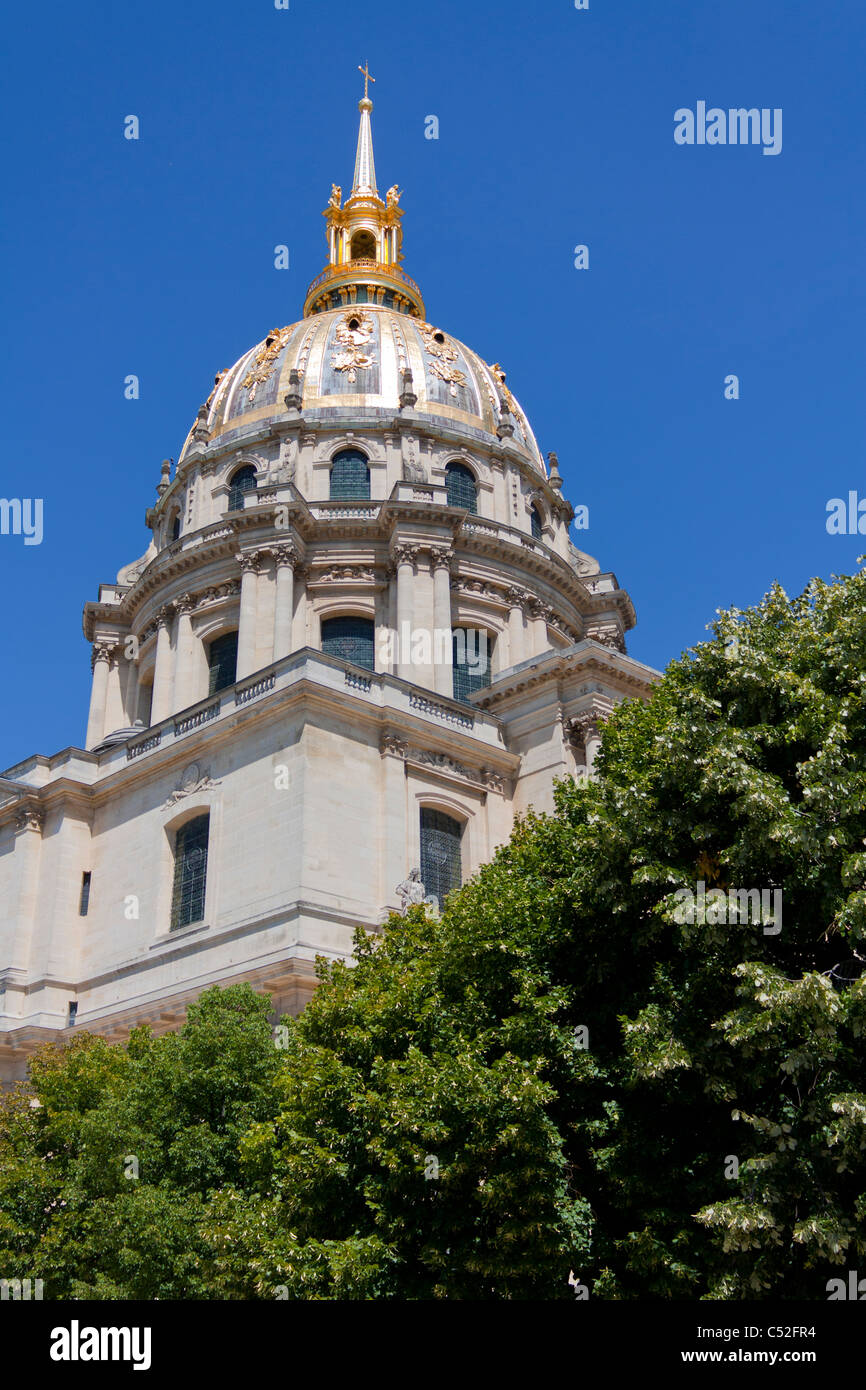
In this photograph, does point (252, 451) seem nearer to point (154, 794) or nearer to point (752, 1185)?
point (154, 794)

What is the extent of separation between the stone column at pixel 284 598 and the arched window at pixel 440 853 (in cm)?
1372

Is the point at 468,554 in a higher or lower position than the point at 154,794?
higher

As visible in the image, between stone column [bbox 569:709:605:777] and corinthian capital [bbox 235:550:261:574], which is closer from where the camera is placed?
stone column [bbox 569:709:605:777]

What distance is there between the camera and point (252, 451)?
57188 millimetres

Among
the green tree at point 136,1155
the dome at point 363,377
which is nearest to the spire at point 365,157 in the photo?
the dome at point 363,377

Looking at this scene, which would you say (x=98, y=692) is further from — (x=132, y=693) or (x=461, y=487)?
(x=461, y=487)

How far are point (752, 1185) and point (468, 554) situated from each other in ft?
128

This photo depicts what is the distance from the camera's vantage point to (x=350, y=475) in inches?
2170

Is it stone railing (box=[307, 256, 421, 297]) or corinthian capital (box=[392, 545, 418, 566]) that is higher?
stone railing (box=[307, 256, 421, 297])

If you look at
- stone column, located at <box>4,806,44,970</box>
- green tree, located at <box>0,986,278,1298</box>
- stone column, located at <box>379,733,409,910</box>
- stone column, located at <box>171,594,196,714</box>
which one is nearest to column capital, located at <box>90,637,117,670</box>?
stone column, located at <box>171,594,196,714</box>

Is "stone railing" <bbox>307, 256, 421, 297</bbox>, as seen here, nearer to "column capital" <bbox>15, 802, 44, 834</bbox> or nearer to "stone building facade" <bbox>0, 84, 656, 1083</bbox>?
"stone building facade" <bbox>0, 84, 656, 1083</bbox>

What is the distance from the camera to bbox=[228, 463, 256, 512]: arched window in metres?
55.8

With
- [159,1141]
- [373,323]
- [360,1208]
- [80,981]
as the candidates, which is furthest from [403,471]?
[360,1208]

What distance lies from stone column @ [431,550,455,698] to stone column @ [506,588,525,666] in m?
2.77
